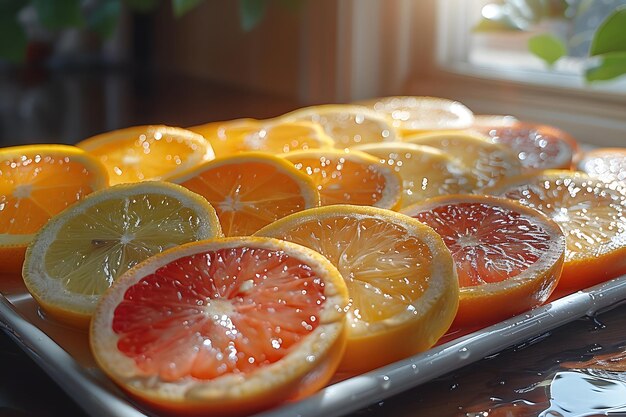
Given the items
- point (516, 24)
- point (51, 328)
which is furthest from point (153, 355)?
point (516, 24)

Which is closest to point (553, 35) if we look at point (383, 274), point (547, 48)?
point (547, 48)

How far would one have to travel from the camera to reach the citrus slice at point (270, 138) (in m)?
0.86

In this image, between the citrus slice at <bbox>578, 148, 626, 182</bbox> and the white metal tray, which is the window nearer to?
the citrus slice at <bbox>578, 148, 626, 182</bbox>

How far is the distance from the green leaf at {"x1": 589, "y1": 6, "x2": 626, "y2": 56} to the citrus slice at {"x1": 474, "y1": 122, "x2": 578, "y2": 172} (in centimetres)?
11

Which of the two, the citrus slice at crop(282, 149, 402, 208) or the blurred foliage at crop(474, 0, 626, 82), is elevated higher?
the blurred foliage at crop(474, 0, 626, 82)

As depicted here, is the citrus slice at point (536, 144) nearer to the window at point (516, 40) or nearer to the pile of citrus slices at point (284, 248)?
the pile of citrus slices at point (284, 248)

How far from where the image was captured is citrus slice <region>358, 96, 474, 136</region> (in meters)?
0.98

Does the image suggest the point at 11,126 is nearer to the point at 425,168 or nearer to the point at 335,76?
the point at 335,76

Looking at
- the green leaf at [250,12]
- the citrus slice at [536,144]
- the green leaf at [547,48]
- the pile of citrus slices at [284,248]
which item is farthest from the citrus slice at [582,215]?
the green leaf at [250,12]

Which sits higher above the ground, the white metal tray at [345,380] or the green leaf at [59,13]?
the green leaf at [59,13]

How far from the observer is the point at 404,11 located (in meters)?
1.54

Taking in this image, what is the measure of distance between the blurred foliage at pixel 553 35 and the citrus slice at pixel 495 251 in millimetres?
348

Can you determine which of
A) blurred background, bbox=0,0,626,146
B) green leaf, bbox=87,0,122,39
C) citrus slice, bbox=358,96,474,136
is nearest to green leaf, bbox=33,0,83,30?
blurred background, bbox=0,0,626,146

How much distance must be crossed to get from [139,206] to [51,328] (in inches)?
4.9
